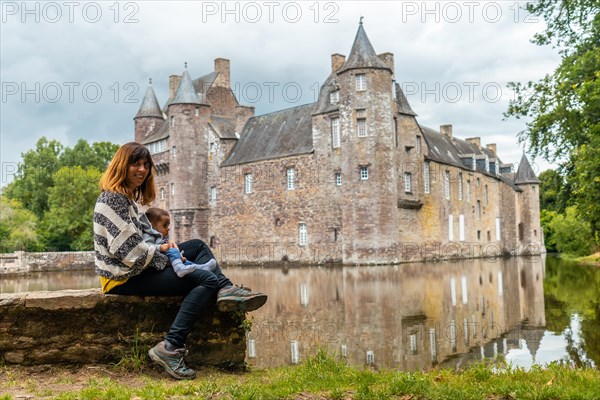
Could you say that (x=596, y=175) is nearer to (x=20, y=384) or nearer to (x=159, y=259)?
(x=159, y=259)

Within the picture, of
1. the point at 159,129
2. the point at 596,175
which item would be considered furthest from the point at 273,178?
the point at 596,175

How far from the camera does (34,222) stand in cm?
4922

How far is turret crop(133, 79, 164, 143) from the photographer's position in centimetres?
5222

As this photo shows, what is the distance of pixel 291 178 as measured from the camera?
129 ft

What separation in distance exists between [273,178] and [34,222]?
21433mm

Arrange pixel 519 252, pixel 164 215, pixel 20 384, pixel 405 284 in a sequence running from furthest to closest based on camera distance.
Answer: pixel 519 252 < pixel 405 284 < pixel 164 215 < pixel 20 384

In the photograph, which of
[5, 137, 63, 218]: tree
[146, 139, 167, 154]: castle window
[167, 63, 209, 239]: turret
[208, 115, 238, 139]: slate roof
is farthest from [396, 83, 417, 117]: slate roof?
[5, 137, 63, 218]: tree

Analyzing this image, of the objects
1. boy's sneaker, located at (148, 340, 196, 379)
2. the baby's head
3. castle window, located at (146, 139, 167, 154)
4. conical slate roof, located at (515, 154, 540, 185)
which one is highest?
castle window, located at (146, 139, 167, 154)

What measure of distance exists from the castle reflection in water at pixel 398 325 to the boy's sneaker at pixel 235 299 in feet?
5.98

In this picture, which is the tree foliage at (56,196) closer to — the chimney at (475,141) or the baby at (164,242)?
the chimney at (475,141)

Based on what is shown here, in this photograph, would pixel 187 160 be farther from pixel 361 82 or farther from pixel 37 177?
pixel 37 177

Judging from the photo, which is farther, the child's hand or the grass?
the child's hand

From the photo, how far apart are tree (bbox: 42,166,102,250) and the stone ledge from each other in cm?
4474

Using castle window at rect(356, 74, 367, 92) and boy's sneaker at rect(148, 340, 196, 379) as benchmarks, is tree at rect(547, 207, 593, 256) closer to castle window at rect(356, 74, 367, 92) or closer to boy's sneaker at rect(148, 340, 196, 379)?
castle window at rect(356, 74, 367, 92)
